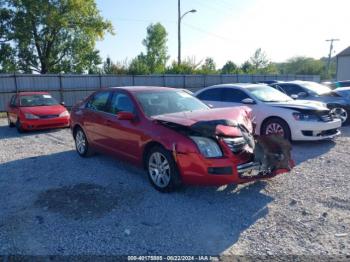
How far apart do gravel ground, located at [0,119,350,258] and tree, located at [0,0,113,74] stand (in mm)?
23586

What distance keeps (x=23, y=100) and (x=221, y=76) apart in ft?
59.5

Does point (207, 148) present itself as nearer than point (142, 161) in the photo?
Yes

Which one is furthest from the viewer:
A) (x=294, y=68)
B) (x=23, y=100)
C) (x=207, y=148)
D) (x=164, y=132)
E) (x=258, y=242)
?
(x=294, y=68)

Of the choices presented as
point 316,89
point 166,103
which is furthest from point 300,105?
point 316,89

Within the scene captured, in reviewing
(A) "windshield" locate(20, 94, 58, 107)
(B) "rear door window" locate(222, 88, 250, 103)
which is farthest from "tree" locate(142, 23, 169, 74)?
(B) "rear door window" locate(222, 88, 250, 103)

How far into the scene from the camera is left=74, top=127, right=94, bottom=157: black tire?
6773 mm

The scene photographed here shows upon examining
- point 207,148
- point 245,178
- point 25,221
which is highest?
point 207,148

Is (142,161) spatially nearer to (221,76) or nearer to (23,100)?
(23,100)

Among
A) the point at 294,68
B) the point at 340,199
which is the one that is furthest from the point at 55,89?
the point at 294,68

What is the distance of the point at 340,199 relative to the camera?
14.1 feet

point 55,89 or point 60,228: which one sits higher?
point 55,89

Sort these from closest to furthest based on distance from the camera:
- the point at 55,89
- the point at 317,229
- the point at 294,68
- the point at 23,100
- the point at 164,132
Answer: the point at 317,229
the point at 164,132
the point at 23,100
the point at 55,89
the point at 294,68

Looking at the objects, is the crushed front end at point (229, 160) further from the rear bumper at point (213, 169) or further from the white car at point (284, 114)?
the white car at point (284, 114)

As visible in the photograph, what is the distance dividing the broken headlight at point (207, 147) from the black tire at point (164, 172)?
0.47 metres
